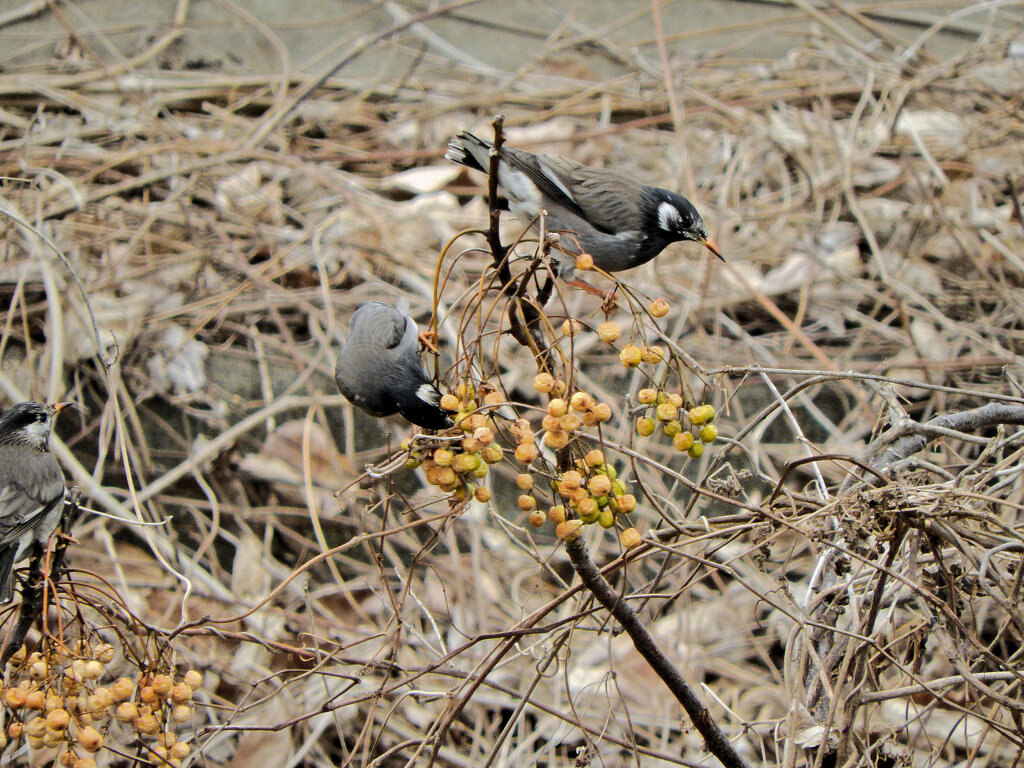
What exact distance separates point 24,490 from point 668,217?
2629 millimetres

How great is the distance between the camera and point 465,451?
6.05 ft

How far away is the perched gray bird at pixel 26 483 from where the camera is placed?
10.5 feet

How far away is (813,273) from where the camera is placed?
499cm

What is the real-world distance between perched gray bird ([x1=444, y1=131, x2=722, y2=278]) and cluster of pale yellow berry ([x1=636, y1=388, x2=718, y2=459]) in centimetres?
163

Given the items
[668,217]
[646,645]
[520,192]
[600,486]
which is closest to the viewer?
[600,486]

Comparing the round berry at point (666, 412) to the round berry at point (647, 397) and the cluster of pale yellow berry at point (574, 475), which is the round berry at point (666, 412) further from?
the cluster of pale yellow berry at point (574, 475)

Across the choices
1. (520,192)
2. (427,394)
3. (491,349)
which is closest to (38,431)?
(427,394)

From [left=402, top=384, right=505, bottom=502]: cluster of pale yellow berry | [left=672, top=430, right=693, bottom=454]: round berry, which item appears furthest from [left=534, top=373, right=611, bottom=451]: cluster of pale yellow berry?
[left=672, top=430, right=693, bottom=454]: round berry

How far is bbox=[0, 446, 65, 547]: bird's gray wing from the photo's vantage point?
321 cm

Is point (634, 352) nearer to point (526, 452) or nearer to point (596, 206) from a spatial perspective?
point (526, 452)

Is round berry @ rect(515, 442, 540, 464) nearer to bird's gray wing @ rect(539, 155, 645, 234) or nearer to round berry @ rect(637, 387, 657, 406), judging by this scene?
round berry @ rect(637, 387, 657, 406)

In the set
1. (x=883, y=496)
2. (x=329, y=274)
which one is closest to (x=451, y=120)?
(x=329, y=274)

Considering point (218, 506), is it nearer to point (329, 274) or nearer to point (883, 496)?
point (329, 274)

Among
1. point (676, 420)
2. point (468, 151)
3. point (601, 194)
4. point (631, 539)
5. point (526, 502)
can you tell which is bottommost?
point (631, 539)
